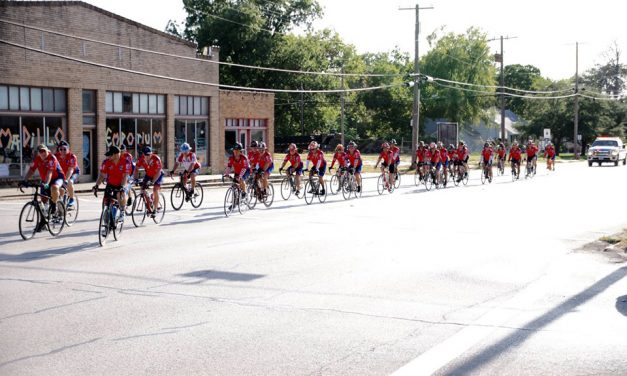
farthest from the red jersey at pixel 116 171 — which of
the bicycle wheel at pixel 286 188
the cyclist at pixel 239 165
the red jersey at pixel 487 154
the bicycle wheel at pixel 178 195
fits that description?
the red jersey at pixel 487 154

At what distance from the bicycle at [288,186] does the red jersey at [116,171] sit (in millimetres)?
10416

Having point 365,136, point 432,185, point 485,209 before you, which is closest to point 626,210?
point 485,209

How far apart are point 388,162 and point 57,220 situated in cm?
1568

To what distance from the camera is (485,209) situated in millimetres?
23328

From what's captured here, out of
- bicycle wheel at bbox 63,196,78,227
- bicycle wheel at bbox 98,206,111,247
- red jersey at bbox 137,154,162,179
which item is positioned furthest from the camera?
red jersey at bbox 137,154,162,179

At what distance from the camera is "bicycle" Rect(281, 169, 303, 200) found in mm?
25984

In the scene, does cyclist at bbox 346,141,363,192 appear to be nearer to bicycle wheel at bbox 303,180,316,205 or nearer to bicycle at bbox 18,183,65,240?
bicycle wheel at bbox 303,180,316,205

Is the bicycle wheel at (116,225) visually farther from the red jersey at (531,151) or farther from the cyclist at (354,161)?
the red jersey at (531,151)

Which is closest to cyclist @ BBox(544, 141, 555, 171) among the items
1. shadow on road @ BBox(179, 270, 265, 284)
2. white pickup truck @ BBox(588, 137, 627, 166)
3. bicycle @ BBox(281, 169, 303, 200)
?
white pickup truck @ BBox(588, 137, 627, 166)

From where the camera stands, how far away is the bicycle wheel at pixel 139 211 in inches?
737

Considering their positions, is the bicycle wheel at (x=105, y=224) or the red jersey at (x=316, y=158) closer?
the bicycle wheel at (x=105, y=224)

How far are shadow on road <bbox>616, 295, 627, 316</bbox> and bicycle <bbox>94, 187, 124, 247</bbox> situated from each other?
896 cm

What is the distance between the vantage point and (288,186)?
26.6 metres

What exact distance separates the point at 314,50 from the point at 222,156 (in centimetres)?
3352
